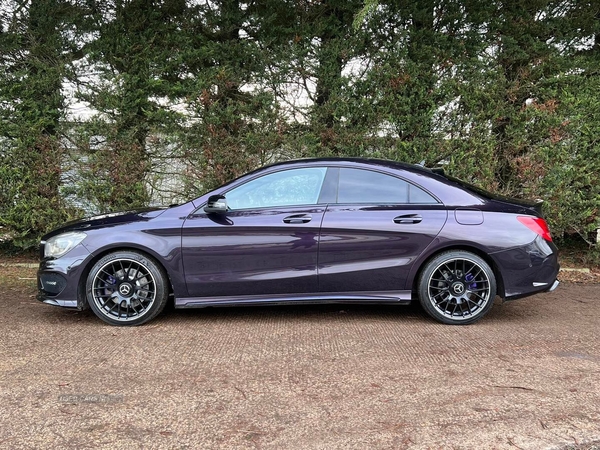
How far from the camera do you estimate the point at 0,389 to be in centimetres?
298

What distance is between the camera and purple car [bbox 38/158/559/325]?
427 cm

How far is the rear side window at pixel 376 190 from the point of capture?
4414 millimetres

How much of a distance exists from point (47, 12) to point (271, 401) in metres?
6.46

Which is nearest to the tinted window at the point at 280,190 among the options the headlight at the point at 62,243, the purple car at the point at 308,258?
the purple car at the point at 308,258

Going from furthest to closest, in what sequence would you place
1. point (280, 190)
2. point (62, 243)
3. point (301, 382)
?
1. point (280, 190)
2. point (62, 243)
3. point (301, 382)

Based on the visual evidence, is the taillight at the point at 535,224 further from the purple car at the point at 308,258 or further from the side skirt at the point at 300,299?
the side skirt at the point at 300,299

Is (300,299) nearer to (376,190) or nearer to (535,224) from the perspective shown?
(376,190)

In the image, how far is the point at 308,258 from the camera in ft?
14.1

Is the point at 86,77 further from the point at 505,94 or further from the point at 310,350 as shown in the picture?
the point at 505,94

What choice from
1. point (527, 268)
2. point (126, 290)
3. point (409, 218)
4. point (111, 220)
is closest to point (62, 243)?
point (111, 220)

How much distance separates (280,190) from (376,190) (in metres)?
0.90

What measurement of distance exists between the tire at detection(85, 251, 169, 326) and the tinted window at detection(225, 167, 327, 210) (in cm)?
97

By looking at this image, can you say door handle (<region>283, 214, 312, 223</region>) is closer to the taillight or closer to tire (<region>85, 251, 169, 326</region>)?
tire (<region>85, 251, 169, 326</region>)

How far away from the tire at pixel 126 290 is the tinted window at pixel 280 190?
97 cm
